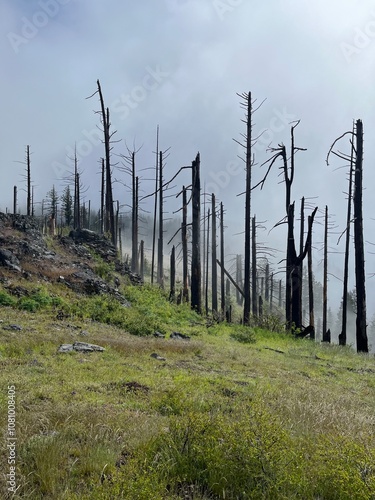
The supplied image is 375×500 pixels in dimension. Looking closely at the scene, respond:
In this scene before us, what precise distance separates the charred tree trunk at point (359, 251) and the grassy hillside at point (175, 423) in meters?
6.28

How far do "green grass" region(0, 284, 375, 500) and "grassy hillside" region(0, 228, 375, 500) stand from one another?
0.5 inches

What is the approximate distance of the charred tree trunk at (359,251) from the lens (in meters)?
16.1

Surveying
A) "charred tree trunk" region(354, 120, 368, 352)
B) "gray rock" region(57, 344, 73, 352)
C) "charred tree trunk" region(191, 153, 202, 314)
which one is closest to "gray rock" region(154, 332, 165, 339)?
"gray rock" region(57, 344, 73, 352)

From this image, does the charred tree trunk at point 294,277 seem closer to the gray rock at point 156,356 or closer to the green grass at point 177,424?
the green grass at point 177,424

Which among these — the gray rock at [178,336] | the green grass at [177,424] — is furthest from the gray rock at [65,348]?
the gray rock at [178,336]

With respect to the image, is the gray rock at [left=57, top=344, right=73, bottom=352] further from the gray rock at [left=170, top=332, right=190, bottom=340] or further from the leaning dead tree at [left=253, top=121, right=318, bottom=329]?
the leaning dead tree at [left=253, top=121, right=318, bottom=329]

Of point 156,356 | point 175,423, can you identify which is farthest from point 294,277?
point 175,423

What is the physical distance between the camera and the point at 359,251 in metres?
16.3

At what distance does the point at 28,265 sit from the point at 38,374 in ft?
35.0

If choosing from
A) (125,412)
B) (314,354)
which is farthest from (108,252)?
(125,412)

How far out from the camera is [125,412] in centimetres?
449

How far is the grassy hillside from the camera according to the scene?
2.82 meters

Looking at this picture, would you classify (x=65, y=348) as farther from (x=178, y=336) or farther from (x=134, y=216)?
(x=134, y=216)

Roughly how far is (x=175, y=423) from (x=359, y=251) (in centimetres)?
1474
